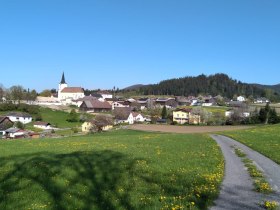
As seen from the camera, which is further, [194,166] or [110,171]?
[194,166]

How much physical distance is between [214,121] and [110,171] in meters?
101

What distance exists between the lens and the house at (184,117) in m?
125

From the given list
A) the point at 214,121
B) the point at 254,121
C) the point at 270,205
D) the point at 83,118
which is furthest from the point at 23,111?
the point at 270,205

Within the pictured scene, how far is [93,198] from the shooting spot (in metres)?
11.2

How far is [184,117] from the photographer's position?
438 feet

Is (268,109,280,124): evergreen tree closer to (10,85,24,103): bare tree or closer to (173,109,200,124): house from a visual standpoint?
(173,109,200,124): house

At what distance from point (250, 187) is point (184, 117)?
12070cm

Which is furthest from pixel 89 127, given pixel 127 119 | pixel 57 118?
pixel 127 119

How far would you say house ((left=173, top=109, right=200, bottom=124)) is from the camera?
125m

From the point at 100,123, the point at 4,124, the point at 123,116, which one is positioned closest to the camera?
the point at 100,123

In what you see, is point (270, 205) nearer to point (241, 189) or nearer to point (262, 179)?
point (241, 189)

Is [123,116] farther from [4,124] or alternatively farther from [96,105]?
[4,124]

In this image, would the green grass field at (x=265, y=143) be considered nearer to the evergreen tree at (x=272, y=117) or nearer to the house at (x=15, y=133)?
the evergreen tree at (x=272, y=117)

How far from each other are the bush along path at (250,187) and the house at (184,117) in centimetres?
10414
